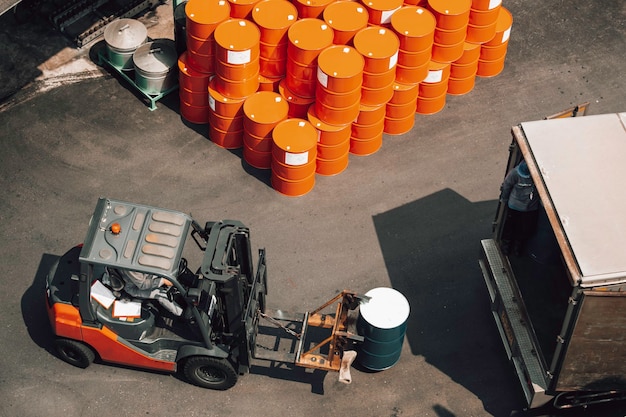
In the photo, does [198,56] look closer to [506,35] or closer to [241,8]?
[241,8]

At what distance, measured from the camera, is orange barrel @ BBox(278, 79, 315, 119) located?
39.8 feet

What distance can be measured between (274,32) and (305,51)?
1.90ft

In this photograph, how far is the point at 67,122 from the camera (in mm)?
12992

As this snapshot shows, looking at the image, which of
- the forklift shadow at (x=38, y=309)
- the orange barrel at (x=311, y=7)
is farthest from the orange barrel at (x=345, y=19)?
the forklift shadow at (x=38, y=309)

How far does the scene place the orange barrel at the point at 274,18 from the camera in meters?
11.9

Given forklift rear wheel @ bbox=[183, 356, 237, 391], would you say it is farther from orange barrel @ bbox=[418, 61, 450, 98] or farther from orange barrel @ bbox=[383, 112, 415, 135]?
Result: orange barrel @ bbox=[418, 61, 450, 98]

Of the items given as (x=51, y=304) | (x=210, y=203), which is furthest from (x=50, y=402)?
(x=210, y=203)

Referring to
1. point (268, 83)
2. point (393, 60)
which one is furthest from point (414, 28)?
point (268, 83)

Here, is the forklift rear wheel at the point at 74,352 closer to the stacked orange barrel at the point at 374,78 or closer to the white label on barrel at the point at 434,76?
the stacked orange barrel at the point at 374,78

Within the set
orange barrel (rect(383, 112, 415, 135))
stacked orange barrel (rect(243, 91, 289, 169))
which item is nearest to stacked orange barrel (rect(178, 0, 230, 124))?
stacked orange barrel (rect(243, 91, 289, 169))

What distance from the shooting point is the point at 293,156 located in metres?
11.5

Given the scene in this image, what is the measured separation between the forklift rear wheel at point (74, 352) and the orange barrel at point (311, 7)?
5.41m

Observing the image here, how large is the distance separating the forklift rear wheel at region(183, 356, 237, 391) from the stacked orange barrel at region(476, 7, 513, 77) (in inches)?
254

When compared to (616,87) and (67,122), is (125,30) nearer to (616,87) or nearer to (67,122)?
(67,122)
